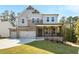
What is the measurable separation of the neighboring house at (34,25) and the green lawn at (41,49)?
0.47 feet

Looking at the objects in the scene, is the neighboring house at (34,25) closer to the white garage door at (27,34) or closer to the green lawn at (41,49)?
the white garage door at (27,34)

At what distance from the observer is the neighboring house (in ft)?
21.0

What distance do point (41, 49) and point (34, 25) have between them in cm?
35

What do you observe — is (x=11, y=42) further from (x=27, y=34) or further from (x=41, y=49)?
(x=41, y=49)

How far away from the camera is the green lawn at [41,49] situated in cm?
637

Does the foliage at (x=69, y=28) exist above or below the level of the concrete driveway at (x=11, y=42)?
above

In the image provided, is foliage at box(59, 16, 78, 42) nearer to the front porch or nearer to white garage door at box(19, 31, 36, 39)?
the front porch

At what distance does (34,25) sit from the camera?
643cm

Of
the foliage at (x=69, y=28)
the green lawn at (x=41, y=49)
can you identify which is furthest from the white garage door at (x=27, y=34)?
the foliage at (x=69, y=28)

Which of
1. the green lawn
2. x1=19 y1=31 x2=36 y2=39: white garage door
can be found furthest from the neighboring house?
the green lawn

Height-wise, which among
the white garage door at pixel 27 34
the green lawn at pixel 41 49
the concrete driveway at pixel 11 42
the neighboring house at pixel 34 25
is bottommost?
the green lawn at pixel 41 49

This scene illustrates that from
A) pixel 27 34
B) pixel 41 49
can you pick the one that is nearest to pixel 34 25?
pixel 27 34

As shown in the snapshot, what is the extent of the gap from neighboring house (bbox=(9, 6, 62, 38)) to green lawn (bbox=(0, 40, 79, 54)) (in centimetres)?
14
